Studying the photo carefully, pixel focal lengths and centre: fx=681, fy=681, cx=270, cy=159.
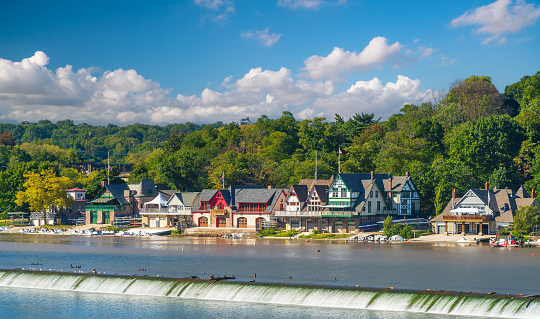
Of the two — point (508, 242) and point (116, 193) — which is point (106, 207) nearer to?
point (116, 193)

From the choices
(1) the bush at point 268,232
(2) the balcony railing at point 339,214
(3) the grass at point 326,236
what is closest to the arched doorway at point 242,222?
(1) the bush at point 268,232

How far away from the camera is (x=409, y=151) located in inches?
4840

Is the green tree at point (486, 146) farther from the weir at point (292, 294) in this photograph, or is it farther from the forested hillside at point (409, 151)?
the weir at point (292, 294)

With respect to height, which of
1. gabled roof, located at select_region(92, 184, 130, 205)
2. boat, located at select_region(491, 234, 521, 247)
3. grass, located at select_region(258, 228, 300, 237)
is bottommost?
boat, located at select_region(491, 234, 521, 247)

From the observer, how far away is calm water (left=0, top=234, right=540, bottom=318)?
2037 inches

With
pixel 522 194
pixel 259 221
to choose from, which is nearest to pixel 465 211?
pixel 522 194

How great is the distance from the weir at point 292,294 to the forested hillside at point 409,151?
55144 mm

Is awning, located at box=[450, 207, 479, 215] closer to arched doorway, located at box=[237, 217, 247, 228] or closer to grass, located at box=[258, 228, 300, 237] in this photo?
grass, located at box=[258, 228, 300, 237]

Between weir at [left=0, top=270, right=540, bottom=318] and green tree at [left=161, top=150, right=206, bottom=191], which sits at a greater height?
green tree at [left=161, top=150, right=206, bottom=191]

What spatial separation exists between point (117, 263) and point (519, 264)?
1630 inches

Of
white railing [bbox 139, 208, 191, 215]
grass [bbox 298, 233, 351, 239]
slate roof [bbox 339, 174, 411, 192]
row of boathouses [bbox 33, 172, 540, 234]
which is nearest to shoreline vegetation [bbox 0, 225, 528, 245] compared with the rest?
grass [bbox 298, 233, 351, 239]

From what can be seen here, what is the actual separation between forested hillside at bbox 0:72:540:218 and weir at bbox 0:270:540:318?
181 ft

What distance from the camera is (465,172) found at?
108000 millimetres

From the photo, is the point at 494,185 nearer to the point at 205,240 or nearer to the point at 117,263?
the point at 205,240
